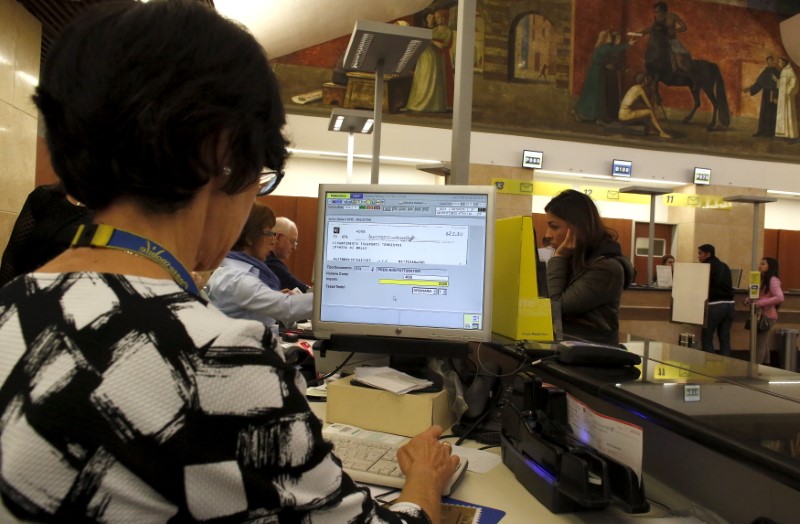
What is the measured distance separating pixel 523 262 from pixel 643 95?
9867 mm

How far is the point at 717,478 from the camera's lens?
0.94m

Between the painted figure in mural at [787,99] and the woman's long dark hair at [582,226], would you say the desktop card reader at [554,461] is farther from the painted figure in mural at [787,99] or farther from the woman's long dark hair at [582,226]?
the painted figure in mural at [787,99]

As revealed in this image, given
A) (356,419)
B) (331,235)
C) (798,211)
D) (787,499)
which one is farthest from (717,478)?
(798,211)

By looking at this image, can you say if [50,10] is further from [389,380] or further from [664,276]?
[664,276]

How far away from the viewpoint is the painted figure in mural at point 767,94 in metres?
10.4

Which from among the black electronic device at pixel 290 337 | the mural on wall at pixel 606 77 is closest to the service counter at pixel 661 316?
the mural on wall at pixel 606 77

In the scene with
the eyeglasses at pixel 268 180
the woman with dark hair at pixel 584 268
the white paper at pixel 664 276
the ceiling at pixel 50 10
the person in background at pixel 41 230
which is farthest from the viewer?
the white paper at pixel 664 276

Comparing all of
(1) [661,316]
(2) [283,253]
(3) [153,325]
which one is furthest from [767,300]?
(3) [153,325]

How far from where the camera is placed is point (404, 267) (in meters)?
1.47

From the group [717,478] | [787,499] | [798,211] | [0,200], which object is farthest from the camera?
[798,211]

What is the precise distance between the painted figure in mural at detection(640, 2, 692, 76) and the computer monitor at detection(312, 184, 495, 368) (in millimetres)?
10560

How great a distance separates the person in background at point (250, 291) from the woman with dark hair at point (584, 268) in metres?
1.22

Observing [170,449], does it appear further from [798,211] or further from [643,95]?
Answer: [798,211]

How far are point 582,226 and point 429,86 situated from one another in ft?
23.0
